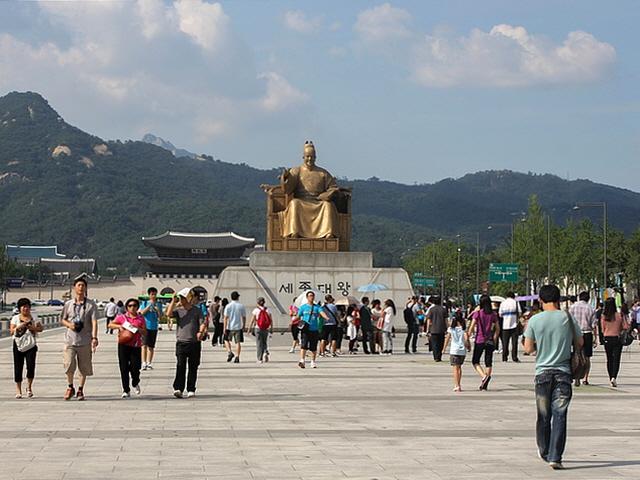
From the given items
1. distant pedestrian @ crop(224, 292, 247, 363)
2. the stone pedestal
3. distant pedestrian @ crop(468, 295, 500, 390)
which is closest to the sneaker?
distant pedestrian @ crop(468, 295, 500, 390)

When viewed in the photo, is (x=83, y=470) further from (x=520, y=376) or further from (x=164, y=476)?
(x=520, y=376)

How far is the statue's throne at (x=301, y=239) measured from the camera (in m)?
38.8

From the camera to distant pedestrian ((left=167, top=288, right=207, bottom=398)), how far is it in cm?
114

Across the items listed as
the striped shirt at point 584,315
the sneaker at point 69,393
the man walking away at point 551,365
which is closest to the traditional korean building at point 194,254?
the striped shirt at point 584,315

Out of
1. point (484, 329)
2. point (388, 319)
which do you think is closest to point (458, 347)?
point (484, 329)

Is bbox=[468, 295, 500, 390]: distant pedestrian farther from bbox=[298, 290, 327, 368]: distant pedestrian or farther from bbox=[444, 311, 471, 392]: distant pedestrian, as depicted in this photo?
bbox=[298, 290, 327, 368]: distant pedestrian

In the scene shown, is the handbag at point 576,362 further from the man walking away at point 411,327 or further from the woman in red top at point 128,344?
the man walking away at point 411,327

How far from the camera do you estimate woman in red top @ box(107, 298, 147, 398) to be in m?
15.2

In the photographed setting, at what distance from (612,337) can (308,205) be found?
862 inches

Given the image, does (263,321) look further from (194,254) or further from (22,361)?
(194,254)

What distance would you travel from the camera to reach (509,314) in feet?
83.1

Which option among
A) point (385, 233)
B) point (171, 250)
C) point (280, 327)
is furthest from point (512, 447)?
point (385, 233)

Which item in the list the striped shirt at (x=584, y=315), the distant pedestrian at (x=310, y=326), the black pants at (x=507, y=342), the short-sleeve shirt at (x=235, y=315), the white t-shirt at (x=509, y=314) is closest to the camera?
the striped shirt at (x=584, y=315)

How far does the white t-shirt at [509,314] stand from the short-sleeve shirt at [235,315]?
5756mm
